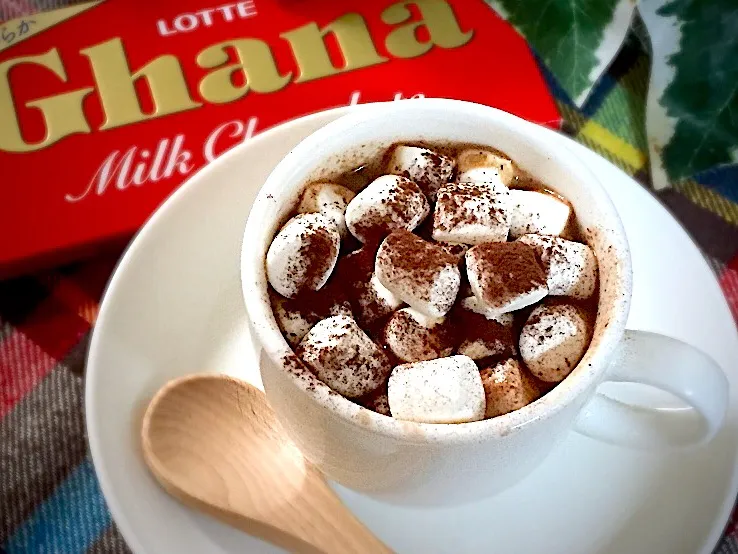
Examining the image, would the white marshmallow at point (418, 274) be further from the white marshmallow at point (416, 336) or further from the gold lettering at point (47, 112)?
the gold lettering at point (47, 112)

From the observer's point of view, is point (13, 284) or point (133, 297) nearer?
point (133, 297)

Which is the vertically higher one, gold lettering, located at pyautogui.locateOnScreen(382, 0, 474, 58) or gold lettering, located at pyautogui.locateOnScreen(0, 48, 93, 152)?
gold lettering, located at pyautogui.locateOnScreen(0, 48, 93, 152)

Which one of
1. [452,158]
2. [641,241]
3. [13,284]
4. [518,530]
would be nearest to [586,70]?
[641,241]

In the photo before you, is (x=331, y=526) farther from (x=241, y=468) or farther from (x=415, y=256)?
(x=415, y=256)

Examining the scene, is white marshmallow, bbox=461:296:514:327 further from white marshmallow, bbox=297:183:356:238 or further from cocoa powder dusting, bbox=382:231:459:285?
white marshmallow, bbox=297:183:356:238

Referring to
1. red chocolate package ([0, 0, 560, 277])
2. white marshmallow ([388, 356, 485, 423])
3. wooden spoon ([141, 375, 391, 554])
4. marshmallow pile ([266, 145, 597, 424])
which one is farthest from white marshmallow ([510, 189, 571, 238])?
red chocolate package ([0, 0, 560, 277])

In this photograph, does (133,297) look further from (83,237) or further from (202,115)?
(202,115)
